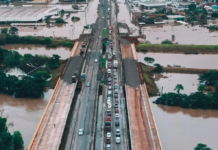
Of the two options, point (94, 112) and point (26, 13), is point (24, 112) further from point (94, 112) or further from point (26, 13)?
point (26, 13)

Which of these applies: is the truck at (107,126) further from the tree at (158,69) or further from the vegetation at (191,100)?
the tree at (158,69)

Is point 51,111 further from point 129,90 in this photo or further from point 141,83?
point 141,83

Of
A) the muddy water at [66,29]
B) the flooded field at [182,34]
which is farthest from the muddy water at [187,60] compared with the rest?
the muddy water at [66,29]

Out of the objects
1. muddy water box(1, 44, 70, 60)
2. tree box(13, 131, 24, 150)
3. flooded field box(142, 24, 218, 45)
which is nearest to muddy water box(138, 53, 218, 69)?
flooded field box(142, 24, 218, 45)

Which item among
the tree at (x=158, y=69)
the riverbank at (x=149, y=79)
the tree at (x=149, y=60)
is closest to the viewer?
the riverbank at (x=149, y=79)

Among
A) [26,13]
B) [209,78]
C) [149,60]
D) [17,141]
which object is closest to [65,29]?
[26,13]

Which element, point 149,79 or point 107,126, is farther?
point 149,79
